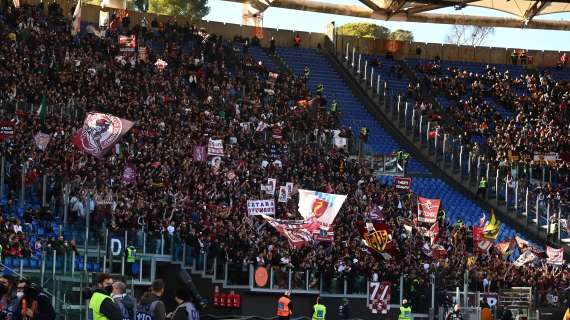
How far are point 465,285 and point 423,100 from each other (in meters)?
24.2

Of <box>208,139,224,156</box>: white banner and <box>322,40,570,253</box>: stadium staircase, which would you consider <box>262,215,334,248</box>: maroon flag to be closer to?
<box>208,139,224,156</box>: white banner

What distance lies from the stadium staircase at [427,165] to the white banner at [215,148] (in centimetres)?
1129

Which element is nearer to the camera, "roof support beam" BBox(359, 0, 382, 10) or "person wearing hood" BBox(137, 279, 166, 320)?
"person wearing hood" BBox(137, 279, 166, 320)

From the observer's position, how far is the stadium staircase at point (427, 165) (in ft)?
169

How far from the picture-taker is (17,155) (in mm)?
38812

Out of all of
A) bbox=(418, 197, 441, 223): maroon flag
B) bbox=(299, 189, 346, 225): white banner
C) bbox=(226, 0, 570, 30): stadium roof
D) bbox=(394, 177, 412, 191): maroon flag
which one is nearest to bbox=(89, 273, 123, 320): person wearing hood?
bbox=(299, 189, 346, 225): white banner

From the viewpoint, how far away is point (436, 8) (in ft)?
227

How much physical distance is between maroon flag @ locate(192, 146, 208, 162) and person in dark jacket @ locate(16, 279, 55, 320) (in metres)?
26.9

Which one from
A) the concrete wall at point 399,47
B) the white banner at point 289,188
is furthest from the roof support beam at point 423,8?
the white banner at point 289,188

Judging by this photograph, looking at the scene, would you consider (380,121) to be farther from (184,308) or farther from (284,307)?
(184,308)

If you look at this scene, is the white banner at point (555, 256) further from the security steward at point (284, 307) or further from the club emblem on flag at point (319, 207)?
the security steward at point (284, 307)

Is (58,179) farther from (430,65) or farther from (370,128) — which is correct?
(430,65)

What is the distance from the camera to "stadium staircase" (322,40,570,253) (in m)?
51.6

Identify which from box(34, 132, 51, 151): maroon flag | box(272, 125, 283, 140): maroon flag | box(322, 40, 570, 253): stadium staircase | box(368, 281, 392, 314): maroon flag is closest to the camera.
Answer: box(34, 132, 51, 151): maroon flag
